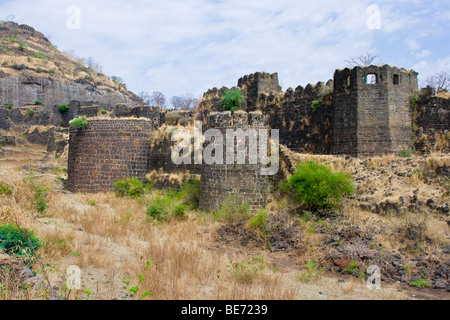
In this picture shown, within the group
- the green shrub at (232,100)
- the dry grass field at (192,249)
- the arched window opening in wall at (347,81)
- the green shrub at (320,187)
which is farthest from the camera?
the green shrub at (232,100)

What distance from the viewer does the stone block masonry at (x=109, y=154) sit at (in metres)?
17.9

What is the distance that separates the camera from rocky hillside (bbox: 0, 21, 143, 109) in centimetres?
5559

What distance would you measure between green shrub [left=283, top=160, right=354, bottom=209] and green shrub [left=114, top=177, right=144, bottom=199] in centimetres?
752

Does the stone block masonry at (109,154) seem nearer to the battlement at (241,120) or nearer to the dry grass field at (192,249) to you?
the dry grass field at (192,249)

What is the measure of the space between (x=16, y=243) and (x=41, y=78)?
56952 millimetres

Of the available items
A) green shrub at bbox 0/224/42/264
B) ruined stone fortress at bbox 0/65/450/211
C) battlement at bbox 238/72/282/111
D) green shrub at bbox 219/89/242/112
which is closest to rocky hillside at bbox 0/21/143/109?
battlement at bbox 238/72/282/111

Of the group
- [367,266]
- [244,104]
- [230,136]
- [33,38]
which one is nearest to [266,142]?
[230,136]

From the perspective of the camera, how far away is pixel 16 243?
7.91 m

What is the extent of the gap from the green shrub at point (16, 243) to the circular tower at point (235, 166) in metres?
6.20

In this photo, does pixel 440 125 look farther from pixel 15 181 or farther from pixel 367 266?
pixel 15 181

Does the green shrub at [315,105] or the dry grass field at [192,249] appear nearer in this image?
the dry grass field at [192,249]

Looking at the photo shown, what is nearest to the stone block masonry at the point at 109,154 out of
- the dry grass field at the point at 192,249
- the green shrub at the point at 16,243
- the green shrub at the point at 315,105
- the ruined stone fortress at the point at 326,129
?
the ruined stone fortress at the point at 326,129

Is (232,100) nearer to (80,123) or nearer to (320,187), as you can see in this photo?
(80,123)
